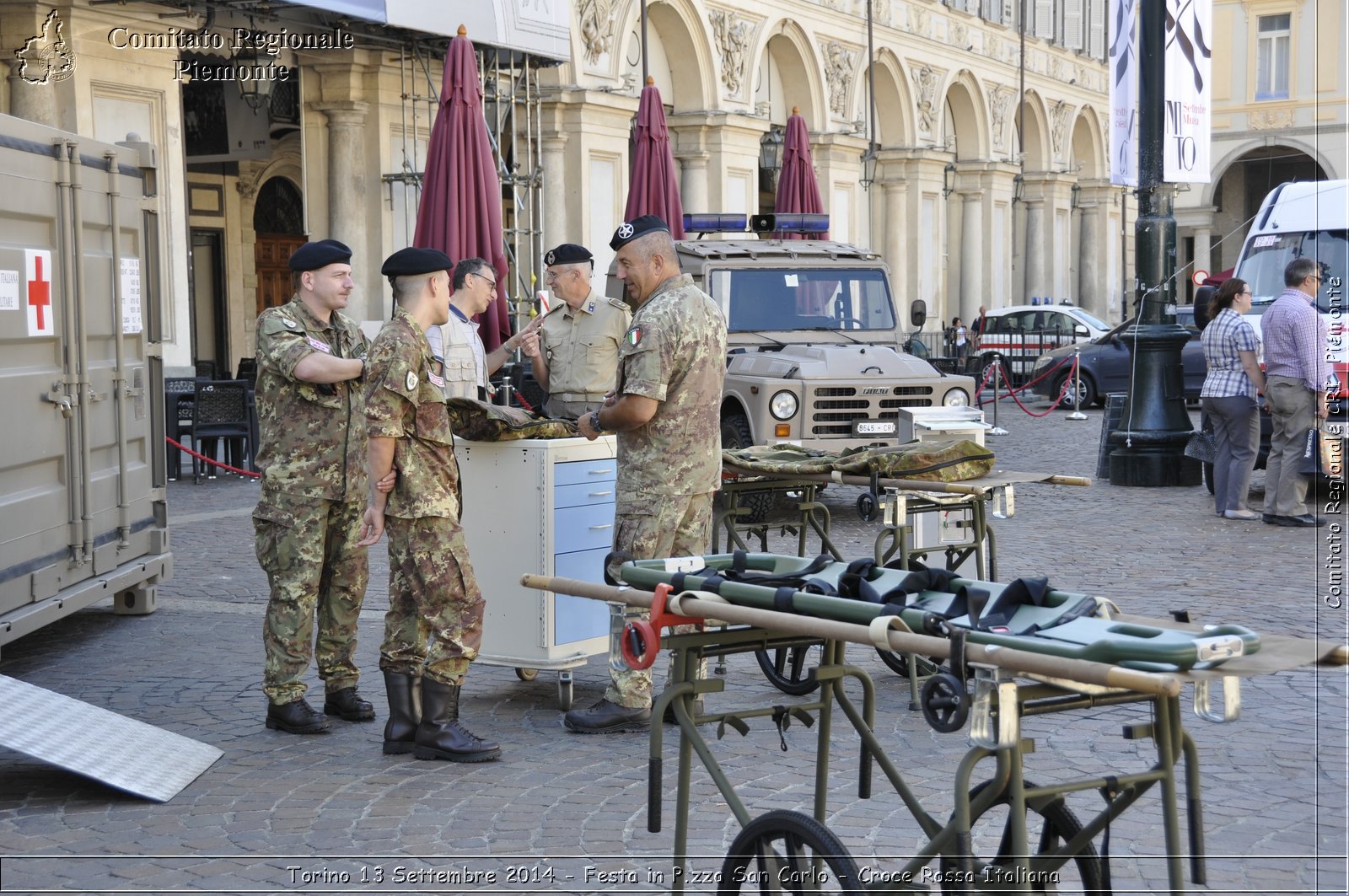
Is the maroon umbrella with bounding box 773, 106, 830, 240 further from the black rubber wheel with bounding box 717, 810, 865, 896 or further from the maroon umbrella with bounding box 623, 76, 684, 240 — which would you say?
the black rubber wheel with bounding box 717, 810, 865, 896

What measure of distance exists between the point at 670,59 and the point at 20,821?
69.7 feet

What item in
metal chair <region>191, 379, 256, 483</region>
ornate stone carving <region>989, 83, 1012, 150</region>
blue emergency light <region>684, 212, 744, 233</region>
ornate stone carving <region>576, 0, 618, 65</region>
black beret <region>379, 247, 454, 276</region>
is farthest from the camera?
ornate stone carving <region>989, 83, 1012, 150</region>

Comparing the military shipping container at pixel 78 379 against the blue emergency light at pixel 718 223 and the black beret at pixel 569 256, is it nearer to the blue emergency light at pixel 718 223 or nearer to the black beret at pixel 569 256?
the black beret at pixel 569 256

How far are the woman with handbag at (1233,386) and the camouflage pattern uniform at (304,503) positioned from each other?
7522 mm

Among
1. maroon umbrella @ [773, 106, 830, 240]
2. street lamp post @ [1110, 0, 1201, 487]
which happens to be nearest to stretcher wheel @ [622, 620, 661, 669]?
street lamp post @ [1110, 0, 1201, 487]

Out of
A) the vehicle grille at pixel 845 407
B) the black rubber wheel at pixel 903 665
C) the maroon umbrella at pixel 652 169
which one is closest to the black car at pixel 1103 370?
the maroon umbrella at pixel 652 169

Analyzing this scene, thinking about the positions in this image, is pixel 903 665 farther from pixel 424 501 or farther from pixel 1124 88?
pixel 1124 88

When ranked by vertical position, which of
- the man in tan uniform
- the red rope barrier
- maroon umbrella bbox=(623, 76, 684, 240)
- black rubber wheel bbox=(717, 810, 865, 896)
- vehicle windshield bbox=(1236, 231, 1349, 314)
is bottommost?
black rubber wheel bbox=(717, 810, 865, 896)

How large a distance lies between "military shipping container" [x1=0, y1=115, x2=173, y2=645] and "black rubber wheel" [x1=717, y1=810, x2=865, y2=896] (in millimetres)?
4290

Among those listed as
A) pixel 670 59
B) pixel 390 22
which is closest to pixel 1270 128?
pixel 670 59

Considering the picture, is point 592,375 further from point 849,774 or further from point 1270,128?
point 1270,128

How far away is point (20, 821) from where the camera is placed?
543 centimetres

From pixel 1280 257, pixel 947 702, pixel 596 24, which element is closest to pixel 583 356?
pixel 947 702

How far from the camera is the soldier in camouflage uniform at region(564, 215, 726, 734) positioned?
6188 millimetres
